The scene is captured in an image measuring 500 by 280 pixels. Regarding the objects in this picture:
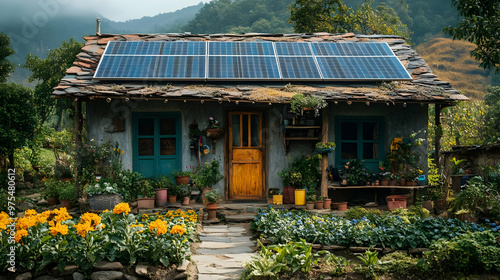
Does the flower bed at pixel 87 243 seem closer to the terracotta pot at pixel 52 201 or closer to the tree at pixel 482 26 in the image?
the terracotta pot at pixel 52 201

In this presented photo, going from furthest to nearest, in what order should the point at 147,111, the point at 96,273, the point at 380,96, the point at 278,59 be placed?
the point at 278,59 → the point at 147,111 → the point at 380,96 → the point at 96,273

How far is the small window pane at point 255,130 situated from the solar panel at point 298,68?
1259 millimetres

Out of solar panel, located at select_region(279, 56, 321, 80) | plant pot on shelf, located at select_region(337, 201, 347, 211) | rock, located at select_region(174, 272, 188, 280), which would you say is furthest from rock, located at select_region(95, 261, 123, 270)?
solar panel, located at select_region(279, 56, 321, 80)

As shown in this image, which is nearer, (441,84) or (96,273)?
(96,273)

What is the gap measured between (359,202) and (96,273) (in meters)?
7.68

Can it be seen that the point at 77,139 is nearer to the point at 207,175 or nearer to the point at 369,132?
the point at 207,175

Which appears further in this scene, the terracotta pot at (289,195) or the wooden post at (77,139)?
the terracotta pot at (289,195)

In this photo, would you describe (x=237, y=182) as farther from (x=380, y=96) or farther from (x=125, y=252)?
(x=125, y=252)

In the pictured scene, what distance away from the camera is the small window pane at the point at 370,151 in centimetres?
1234

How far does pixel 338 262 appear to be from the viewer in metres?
6.34

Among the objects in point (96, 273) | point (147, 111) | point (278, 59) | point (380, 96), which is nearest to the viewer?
point (96, 273)

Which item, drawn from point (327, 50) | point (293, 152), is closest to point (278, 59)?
point (327, 50)

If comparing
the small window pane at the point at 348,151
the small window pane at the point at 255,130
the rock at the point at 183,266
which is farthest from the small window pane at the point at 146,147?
the rock at the point at 183,266

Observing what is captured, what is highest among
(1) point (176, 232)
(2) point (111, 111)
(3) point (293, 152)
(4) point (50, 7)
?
(4) point (50, 7)
